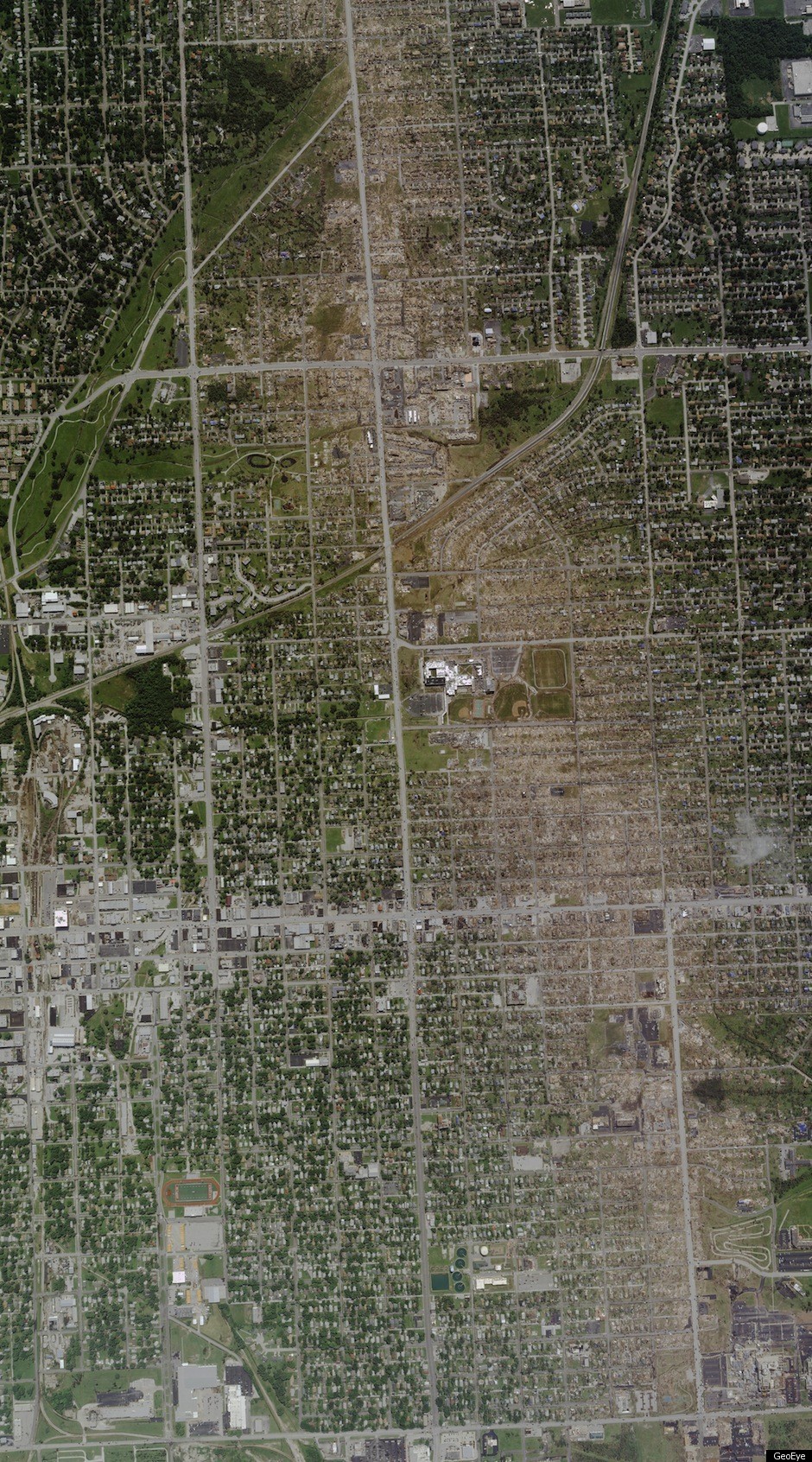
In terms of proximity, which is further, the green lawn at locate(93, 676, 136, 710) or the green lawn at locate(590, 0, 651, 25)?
the green lawn at locate(590, 0, 651, 25)

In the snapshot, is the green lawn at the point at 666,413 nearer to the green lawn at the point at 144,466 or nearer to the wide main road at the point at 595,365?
the wide main road at the point at 595,365

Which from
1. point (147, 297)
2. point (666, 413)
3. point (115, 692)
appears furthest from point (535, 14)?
point (115, 692)

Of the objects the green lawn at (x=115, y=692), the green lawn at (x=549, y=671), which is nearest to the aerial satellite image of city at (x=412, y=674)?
the green lawn at (x=549, y=671)

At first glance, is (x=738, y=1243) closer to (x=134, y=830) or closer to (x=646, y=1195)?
(x=646, y=1195)

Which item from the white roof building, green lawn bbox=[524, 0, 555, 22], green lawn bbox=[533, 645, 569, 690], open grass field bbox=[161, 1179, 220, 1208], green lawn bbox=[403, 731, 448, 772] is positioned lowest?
open grass field bbox=[161, 1179, 220, 1208]

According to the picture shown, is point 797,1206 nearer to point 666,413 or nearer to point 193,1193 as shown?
point 193,1193

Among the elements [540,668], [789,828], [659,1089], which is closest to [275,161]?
[540,668]

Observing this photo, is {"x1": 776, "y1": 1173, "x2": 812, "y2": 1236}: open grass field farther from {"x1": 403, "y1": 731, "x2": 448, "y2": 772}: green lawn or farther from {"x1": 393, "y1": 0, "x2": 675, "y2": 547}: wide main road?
{"x1": 393, "y1": 0, "x2": 675, "y2": 547}: wide main road

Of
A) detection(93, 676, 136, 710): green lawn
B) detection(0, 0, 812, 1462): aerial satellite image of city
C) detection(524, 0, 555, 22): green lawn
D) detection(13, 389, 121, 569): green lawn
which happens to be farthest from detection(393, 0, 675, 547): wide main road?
detection(13, 389, 121, 569): green lawn
